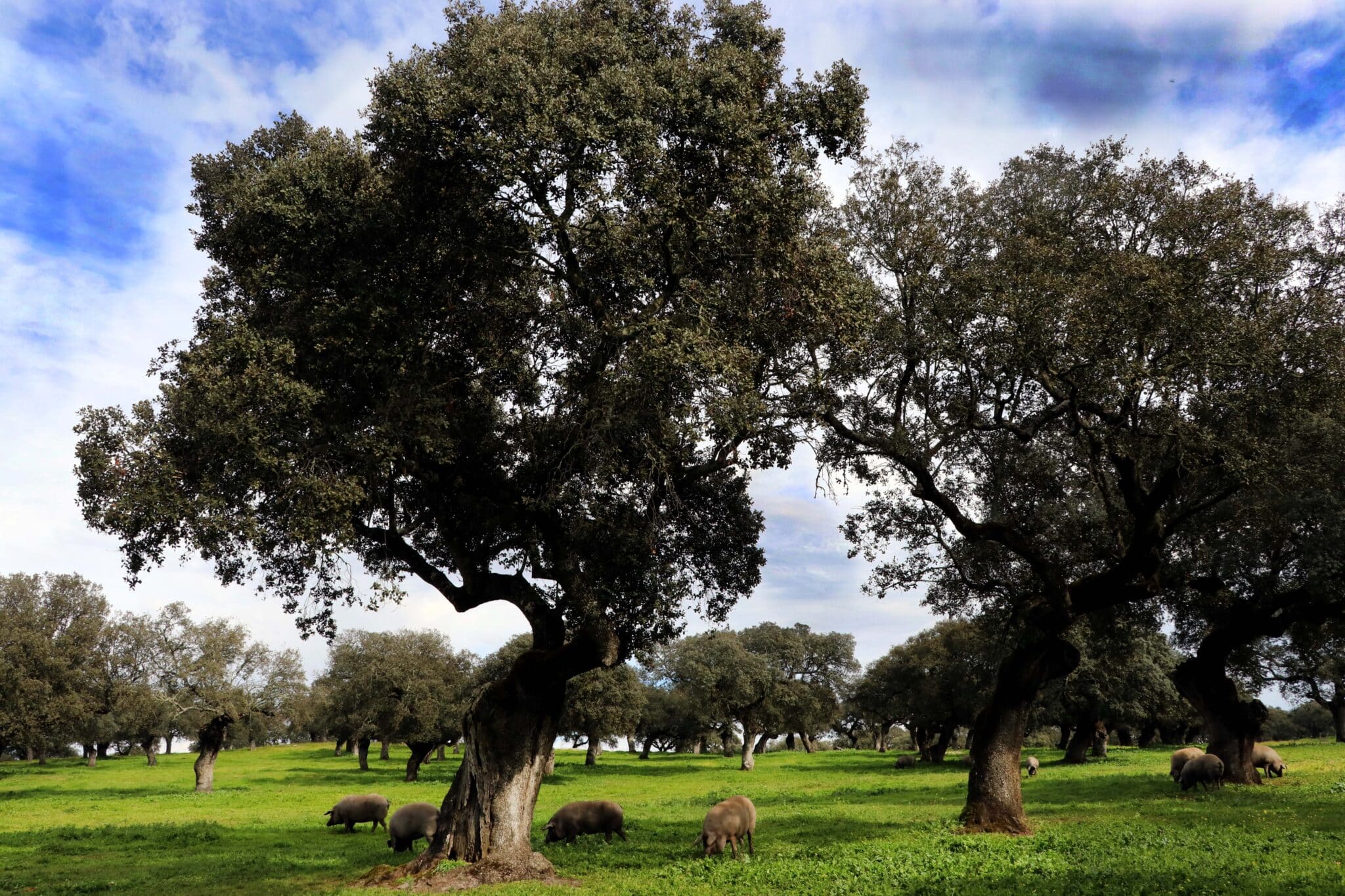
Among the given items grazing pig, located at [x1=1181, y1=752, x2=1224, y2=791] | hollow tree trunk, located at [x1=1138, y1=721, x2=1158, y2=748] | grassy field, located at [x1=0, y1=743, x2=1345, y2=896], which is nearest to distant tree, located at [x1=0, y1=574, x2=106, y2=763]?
grassy field, located at [x1=0, y1=743, x2=1345, y2=896]

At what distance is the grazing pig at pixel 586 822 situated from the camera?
2680 cm

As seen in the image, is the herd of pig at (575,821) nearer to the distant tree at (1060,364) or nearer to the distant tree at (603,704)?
the distant tree at (1060,364)

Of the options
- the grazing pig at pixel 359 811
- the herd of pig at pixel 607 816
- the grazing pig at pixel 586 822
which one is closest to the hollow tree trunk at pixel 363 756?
the herd of pig at pixel 607 816

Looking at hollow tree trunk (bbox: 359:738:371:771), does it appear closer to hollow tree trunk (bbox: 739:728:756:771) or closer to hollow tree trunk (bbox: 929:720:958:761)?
hollow tree trunk (bbox: 739:728:756:771)

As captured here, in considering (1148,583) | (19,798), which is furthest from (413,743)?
(1148,583)

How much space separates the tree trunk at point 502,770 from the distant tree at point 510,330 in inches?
2.8

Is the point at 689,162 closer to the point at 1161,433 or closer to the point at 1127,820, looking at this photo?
the point at 1161,433

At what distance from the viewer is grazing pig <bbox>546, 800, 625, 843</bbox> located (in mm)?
26797

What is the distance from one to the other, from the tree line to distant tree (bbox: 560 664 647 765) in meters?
41.1

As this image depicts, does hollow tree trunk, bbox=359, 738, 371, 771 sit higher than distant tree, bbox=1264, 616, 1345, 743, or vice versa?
distant tree, bbox=1264, 616, 1345, 743

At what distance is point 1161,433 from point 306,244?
21.8m

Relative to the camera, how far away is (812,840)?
79.7ft

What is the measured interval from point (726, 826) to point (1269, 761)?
2951 cm

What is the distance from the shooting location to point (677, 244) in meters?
18.5
